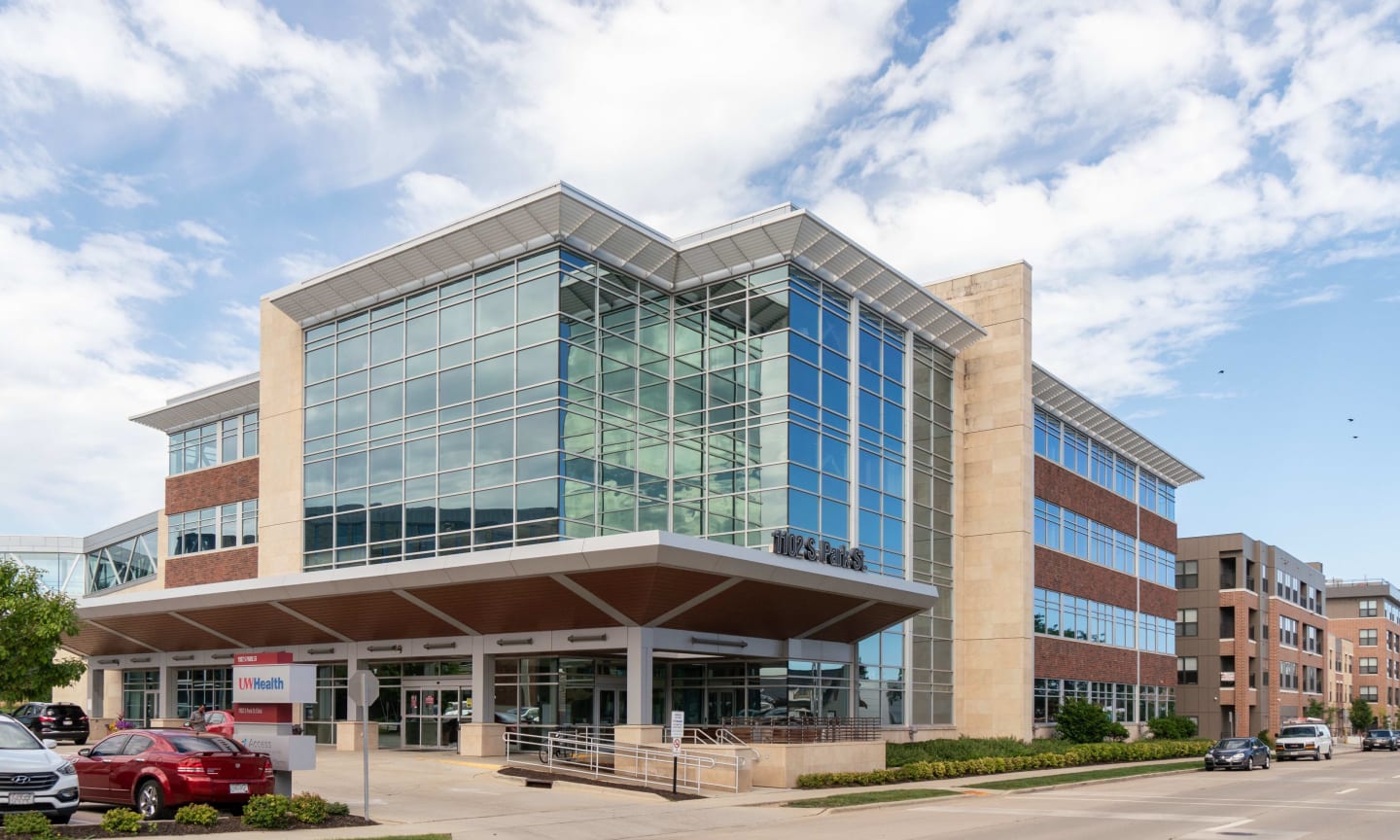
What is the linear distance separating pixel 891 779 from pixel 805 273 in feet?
53.3

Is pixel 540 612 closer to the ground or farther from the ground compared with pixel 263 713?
farther from the ground

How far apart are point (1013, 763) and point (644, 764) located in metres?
15.2

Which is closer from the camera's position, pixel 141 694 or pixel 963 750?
pixel 963 750

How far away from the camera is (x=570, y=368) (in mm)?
37406

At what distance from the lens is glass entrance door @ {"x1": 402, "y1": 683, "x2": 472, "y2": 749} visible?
128 ft

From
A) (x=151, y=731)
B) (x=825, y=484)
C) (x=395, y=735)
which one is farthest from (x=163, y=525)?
(x=151, y=731)

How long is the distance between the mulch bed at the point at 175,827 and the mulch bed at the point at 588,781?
325 inches

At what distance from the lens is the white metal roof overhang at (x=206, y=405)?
50094 mm

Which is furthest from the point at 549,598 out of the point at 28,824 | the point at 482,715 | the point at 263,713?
the point at 28,824

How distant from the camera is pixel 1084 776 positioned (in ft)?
126

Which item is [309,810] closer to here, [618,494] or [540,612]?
[540,612]

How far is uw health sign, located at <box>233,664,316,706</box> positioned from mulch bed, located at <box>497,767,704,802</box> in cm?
846

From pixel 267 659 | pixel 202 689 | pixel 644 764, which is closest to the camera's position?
pixel 267 659

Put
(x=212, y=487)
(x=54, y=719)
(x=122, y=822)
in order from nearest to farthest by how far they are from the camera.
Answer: (x=122, y=822) → (x=54, y=719) → (x=212, y=487)
